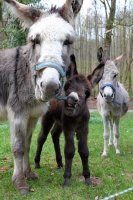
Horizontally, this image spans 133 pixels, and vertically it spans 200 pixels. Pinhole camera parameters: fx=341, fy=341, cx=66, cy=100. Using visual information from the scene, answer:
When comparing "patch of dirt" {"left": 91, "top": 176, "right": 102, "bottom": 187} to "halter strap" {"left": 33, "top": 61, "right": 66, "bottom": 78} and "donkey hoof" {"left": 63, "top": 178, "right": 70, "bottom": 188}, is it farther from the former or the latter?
"halter strap" {"left": 33, "top": 61, "right": 66, "bottom": 78}

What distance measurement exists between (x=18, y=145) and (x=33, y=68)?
3.72 ft

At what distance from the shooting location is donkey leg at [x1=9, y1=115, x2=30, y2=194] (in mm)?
4465

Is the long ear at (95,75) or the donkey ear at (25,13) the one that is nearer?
the donkey ear at (25,13)

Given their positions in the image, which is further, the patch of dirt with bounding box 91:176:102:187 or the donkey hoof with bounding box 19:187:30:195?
the patch of dirt with bounding box 91:176:102:187

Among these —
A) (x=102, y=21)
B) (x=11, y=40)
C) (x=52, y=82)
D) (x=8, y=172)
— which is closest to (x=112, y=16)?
(x=102, y=21)

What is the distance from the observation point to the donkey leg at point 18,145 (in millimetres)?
4465

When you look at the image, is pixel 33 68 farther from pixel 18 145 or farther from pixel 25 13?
pixel 18 145

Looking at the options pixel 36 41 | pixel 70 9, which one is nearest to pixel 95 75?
pixel 70 9

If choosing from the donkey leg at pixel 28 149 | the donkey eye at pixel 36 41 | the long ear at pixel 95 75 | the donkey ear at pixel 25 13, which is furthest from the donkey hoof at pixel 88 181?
the donkey ear at pixel 25 13

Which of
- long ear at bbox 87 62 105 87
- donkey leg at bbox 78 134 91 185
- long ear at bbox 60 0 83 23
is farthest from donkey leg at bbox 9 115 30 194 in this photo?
long ear at bbox 60 0 83 23

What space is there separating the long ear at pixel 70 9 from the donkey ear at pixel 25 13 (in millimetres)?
296

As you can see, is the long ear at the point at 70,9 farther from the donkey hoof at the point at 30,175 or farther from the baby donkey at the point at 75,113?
the donkey hoof at the point at 30,175

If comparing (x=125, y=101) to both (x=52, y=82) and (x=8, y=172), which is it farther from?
(x=52, y=82)

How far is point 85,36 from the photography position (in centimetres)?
2562
